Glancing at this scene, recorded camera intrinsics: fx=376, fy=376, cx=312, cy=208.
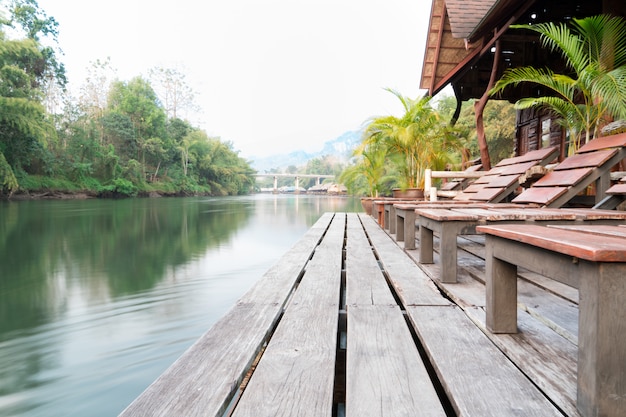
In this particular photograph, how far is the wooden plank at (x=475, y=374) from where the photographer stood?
0.84 meters

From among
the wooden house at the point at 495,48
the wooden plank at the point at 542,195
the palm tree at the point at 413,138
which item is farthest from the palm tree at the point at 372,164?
the wooden plank at the point at 542,195

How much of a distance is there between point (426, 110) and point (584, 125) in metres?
3.33

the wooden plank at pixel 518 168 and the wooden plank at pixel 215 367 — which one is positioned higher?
the wooden plank at pixel 518 168

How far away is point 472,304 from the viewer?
5.16 ft

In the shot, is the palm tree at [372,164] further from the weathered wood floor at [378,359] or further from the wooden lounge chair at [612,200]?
the weathered wood floor at [378,359]

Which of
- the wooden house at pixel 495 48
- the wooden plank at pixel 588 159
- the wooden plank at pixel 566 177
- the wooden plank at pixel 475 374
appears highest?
the wooden house at pixel 495 48

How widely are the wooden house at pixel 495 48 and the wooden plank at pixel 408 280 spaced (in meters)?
4.34

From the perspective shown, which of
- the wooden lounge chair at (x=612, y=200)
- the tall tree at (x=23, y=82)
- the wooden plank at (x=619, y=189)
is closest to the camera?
the wooden plank at (x=619, y=189)

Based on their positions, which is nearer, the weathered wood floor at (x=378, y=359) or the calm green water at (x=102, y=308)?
the weathered wood floor at (x=378, y=359)

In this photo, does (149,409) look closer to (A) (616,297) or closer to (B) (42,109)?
(A) (616,297)

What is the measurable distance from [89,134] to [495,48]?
27.2 metres

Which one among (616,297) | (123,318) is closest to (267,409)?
(616,297)

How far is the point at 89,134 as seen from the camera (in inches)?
1030

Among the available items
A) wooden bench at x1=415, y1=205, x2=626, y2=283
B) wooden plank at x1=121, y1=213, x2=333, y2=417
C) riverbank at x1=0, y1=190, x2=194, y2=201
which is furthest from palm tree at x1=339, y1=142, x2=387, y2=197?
riverbank at x1=0, y1=190, x2=194, y2=201
